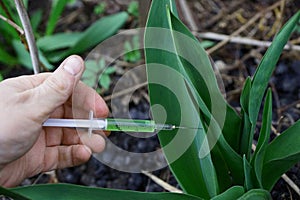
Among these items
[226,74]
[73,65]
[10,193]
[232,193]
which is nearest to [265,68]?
[232,193]

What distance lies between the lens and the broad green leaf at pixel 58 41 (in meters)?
1.77

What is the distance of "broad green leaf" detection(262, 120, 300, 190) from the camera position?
0.99 metres

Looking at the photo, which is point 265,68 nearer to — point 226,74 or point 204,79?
point 204,79

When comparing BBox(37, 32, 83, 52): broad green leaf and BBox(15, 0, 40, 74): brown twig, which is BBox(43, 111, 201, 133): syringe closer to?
BBox(15, 0, 40, 74): brown twig

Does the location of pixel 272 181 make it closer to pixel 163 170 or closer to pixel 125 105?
pixel 163 170

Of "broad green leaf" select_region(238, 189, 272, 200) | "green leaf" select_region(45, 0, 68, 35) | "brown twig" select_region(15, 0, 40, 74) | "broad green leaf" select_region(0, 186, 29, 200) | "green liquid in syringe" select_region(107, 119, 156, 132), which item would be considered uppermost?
"green leaf" select_region(45, 0, 68, 35)

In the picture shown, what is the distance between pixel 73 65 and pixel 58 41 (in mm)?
875

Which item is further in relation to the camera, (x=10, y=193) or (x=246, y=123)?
(x=246, y=123)

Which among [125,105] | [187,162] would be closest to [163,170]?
[125,105]

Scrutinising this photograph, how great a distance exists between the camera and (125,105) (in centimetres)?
163

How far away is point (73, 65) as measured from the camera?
933 millimetres

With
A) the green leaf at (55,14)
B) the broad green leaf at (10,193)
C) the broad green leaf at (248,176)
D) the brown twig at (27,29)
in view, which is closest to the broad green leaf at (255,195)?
the broad green leaf at (248,176)

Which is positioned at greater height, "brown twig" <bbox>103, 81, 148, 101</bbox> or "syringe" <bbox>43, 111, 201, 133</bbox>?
"brown twig" <bbox>103, 81, 148, 101</bbox>

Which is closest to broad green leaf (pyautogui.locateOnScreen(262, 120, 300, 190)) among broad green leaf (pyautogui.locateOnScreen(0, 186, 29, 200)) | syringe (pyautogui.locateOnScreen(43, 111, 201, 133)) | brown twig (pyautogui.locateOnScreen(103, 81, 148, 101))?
syringe (pyautogui.locateOnScreen(43, 111, 201, 133))
